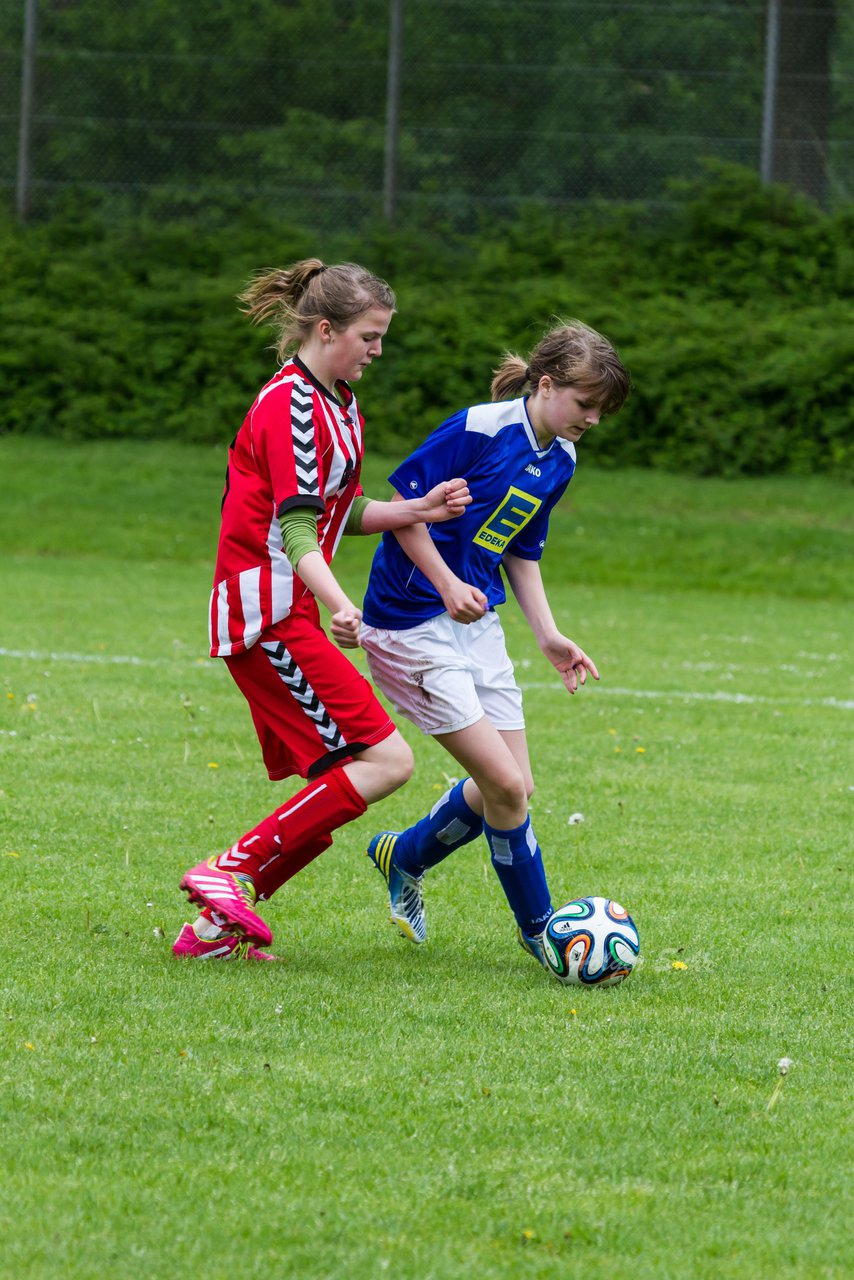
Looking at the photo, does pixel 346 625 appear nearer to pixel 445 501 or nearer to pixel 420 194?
pixel 445 501

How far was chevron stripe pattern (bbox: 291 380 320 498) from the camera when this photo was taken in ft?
14.4

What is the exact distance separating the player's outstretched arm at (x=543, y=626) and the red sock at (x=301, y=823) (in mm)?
842

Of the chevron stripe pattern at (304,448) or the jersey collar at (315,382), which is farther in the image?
the jersey collar at (315,382)

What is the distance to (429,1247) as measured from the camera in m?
2.82

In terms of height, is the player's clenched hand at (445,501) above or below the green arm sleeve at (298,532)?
above

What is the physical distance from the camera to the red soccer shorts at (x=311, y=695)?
4477 millimetres

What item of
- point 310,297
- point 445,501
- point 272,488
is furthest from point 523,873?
point 310,297

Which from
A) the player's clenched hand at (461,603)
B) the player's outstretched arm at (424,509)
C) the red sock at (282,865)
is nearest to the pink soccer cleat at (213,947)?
the red sock at (282,865)

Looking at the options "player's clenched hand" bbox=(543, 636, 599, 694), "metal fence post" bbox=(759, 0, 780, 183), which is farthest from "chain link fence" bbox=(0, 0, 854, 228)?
"player's clenched hand" bbox=(543, 636, 599, 694)

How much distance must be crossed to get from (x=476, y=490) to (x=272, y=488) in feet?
2.14

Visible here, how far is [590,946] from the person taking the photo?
449 centimetres

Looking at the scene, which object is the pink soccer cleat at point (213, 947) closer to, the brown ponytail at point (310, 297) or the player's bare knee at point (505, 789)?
the player's bare knee at point (505, 789)

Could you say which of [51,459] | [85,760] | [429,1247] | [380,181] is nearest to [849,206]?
[380,181]

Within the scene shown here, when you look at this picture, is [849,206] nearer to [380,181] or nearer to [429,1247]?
[380,181]
